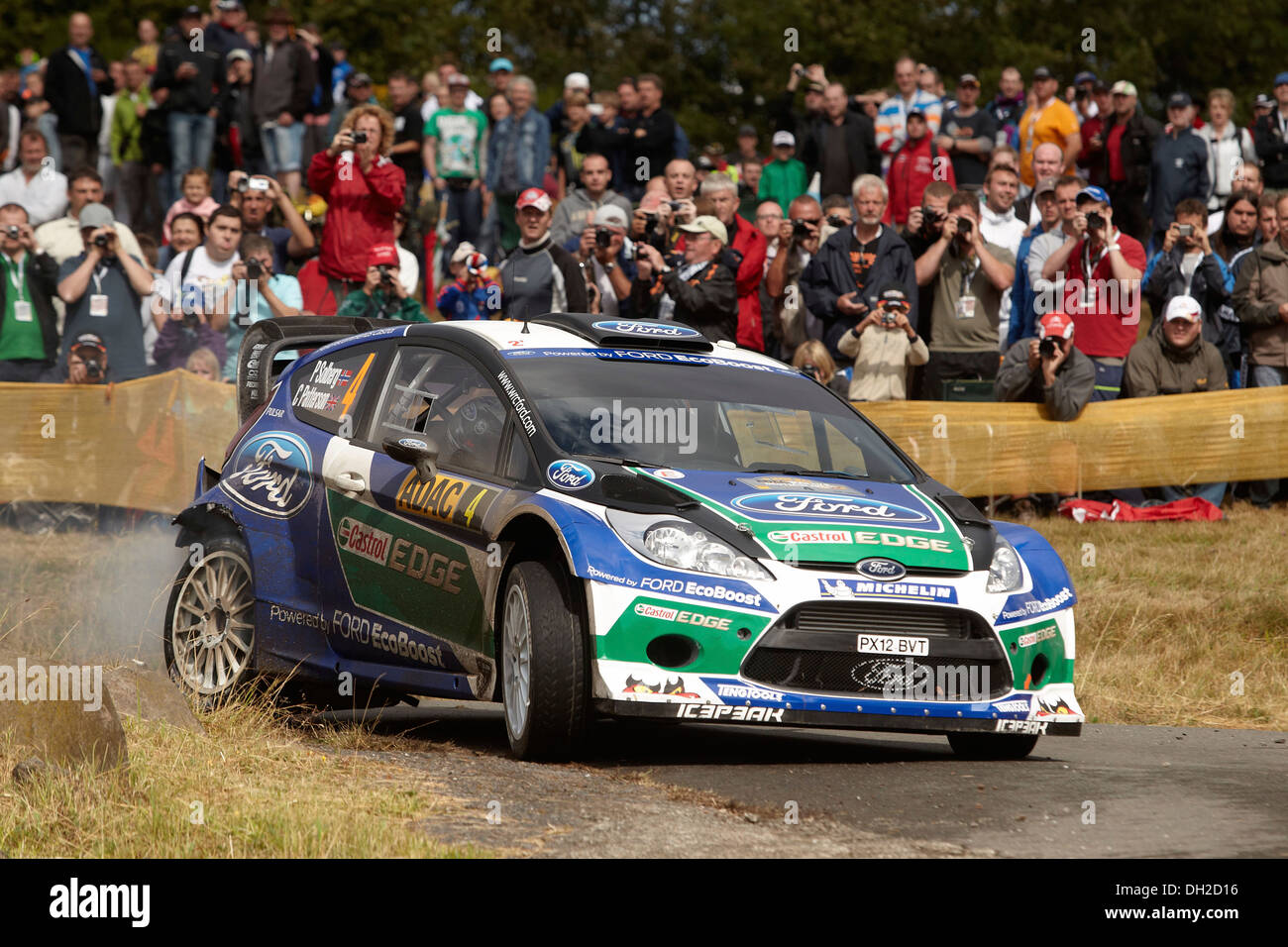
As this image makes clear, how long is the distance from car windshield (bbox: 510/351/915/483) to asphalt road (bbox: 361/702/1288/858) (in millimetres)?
1285

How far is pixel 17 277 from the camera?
1823cm

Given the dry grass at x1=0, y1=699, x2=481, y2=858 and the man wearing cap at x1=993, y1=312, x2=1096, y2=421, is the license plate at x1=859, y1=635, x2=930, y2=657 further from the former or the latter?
the man wearing cap at x1=993, y1=312, x2=1096, y2=421

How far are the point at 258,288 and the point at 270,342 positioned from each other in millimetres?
6511

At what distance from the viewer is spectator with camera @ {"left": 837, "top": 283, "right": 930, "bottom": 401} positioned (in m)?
16.2

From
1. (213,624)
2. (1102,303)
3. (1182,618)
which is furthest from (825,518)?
(1102,303)

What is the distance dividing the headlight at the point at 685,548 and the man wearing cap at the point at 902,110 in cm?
1400

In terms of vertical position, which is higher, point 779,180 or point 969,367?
point 779,180

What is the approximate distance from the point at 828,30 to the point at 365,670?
157 feet

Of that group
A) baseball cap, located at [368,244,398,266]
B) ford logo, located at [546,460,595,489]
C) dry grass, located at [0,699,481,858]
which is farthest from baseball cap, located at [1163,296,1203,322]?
dry grass, located at [0,699,481,858]

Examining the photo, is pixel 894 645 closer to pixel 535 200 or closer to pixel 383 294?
pixel 535 200

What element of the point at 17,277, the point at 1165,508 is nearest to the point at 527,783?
the point at 1165,508

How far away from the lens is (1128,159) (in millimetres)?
20266

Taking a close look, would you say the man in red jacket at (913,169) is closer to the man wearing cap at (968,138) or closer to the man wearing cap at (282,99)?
the man wearing cap at (968,138)
